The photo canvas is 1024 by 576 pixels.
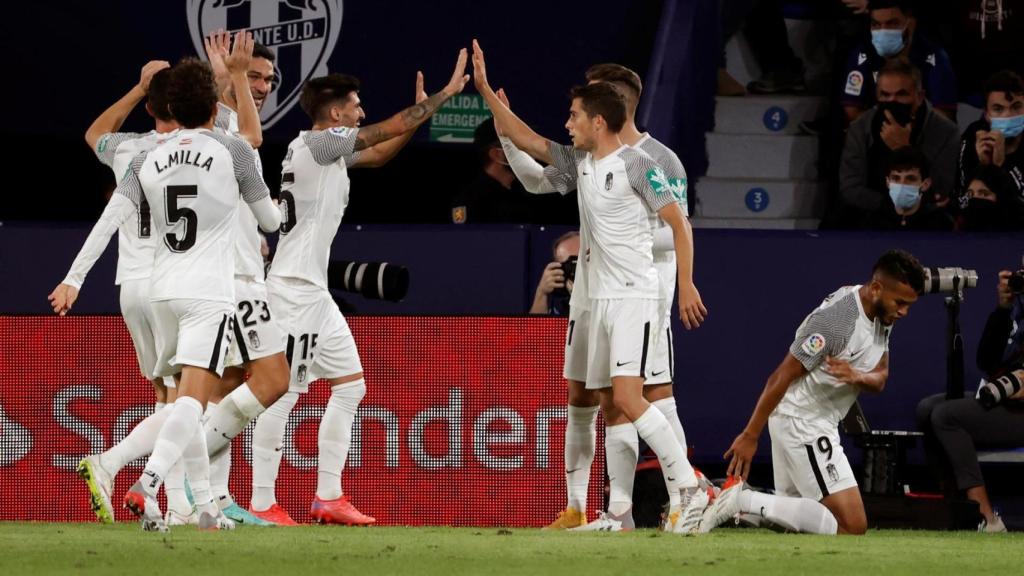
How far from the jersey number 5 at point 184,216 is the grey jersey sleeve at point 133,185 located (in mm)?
232

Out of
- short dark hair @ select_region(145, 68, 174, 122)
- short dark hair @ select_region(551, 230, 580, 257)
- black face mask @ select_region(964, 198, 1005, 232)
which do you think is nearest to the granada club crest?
short dark hair @ select_region(551, 230, 580, 257)

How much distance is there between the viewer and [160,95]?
8.06 m

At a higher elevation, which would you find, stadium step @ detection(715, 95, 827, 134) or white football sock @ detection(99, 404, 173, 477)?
stadium step @ detection(715, 95, 827, 134)

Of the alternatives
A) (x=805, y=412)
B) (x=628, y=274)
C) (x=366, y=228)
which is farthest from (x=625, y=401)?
(x=366, y=228)

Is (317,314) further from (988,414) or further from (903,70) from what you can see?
(903,70)

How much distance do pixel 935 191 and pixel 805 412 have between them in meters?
3.40

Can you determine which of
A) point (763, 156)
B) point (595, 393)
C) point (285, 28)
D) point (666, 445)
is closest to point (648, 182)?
point (595, 393)

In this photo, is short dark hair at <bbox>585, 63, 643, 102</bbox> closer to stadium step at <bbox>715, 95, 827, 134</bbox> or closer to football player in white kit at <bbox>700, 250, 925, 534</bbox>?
football player in white kit at <bbox>700, 250, 925, 534</bbox>

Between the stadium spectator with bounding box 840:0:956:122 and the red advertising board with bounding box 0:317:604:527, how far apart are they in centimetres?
370

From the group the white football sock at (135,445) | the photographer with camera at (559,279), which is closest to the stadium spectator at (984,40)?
the photographer with camera at (559,279)

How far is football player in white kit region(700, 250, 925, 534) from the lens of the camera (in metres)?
8.66

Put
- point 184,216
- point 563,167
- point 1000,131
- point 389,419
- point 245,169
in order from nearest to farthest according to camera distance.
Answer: point 184,216 < point 245,169 < point 563,167 < point 389,419 < point 1000,131

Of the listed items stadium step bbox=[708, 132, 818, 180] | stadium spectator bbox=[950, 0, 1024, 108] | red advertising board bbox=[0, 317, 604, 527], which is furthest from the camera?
stadium spectator bbox=[950, 0, 1024, 108]

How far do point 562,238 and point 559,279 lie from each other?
33 cm
